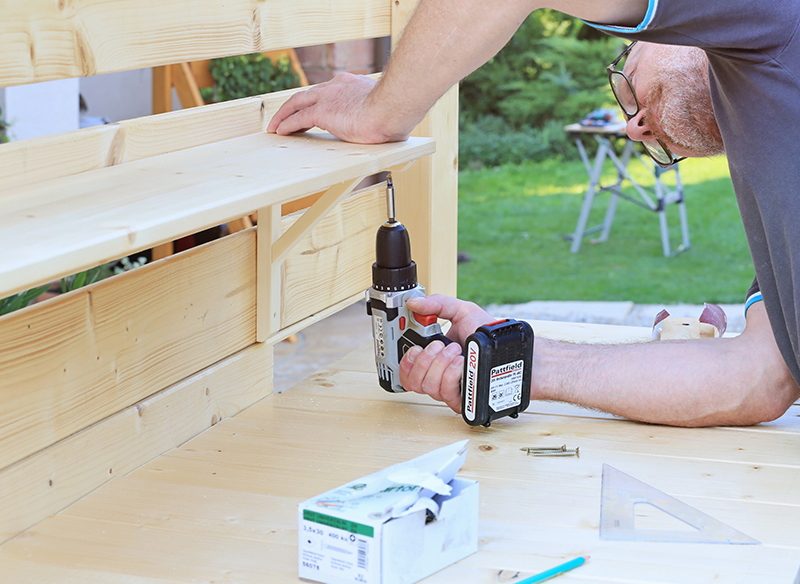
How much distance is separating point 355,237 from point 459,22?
83 centimetres

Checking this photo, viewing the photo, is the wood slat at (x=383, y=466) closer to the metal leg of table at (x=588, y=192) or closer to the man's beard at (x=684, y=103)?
the man's beard at (x=684, y=103)

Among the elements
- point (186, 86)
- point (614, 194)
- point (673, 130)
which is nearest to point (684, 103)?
point (673, 130)

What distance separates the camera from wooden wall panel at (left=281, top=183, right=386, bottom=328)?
5.56 ft

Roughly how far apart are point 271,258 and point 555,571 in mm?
785

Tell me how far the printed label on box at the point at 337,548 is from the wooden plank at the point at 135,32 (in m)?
0.61

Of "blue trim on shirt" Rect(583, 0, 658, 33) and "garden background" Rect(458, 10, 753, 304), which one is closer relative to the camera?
"blue trim on shirt" Rect(583, 0, 658, 33)

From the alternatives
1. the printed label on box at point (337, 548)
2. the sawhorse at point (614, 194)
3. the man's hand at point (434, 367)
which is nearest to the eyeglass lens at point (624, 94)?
the man's hand at point (434, 367)

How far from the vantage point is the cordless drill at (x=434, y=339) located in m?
1.37

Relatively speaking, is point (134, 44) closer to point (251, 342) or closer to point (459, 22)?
point (459, 22)

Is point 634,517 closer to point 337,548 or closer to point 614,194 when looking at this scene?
point 337,548

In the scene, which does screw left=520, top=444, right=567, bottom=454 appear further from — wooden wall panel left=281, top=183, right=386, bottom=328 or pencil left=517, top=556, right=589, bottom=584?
wooden wall panel left=281, top=183, right=386, bottom=328

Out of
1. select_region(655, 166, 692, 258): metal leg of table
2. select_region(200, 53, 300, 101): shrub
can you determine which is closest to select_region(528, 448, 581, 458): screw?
select_region(200, 53, 300, 101): shrub

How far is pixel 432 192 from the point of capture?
78.5 inches

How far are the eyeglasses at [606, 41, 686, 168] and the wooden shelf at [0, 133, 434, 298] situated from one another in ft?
1.41
